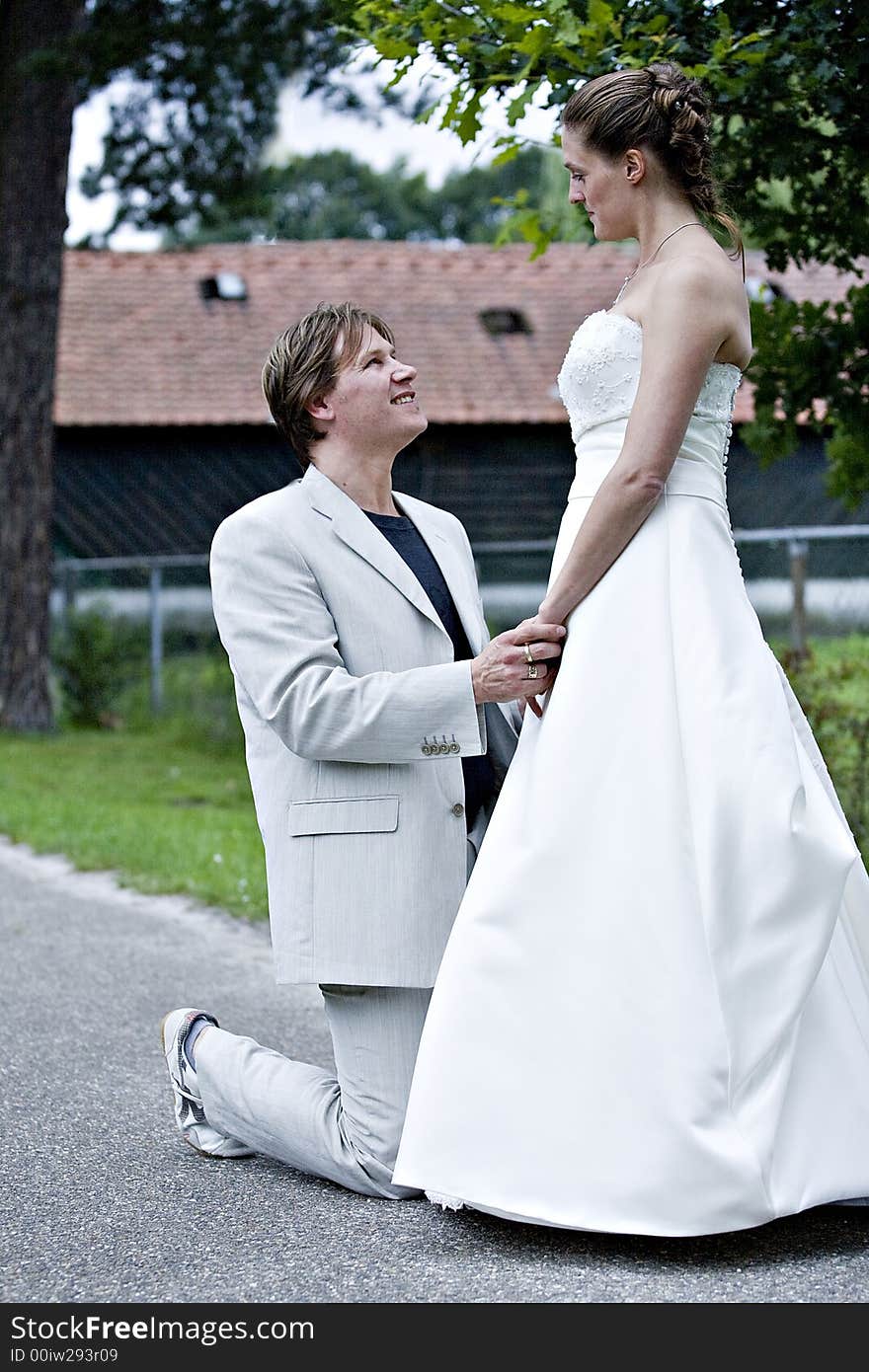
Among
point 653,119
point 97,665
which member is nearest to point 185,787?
point 97,665

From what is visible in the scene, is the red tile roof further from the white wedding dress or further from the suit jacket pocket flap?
the white wedding dress

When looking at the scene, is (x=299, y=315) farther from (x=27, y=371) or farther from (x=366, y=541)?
(x=366, y=541)

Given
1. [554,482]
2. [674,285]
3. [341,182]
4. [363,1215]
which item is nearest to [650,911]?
[363,1215]

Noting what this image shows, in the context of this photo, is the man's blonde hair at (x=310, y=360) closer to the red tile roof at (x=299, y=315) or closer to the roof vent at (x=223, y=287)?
the red tile roof at (x=299, y=315)

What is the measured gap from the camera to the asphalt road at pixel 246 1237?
2.90 metres

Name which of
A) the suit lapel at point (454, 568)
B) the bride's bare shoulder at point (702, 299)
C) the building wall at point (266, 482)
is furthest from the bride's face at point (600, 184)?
the building wall at point (266, 482)

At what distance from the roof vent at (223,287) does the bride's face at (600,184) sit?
23.6 m

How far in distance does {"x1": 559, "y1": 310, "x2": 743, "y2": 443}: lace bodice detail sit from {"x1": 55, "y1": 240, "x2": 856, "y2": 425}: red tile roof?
1986cm

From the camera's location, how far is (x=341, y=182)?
43156 mm

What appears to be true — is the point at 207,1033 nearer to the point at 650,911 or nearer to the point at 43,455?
the point at 650,911

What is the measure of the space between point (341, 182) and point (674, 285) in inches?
1649

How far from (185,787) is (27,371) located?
20.6 feet

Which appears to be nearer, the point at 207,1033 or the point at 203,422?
the point at 207,1033

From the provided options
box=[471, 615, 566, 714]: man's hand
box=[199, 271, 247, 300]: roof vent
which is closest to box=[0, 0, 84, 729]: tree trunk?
box=[199, 271, 247, 300]: roof vent
